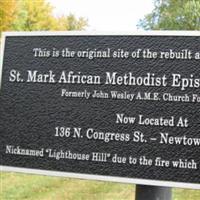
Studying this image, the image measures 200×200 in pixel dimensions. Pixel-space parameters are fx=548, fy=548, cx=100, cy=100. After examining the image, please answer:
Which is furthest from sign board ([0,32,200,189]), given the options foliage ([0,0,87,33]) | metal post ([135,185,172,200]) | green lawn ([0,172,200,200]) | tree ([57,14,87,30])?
tree ([57,14,87,30])

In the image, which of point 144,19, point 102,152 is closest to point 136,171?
point 102,152

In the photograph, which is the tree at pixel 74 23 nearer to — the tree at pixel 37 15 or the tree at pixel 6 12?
the tree at pixel 37 15

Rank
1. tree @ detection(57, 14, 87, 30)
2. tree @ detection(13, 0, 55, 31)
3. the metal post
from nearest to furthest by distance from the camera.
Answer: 1. the metal post
2. tree @ detection(13, 0, 55, 31)
3. tree @ detection(57, 14, 87, 30)

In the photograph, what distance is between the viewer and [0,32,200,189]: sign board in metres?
4.64

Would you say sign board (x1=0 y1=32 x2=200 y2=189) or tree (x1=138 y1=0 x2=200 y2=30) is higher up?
tree (x1=138 y1=0 x2=200 y2=30)

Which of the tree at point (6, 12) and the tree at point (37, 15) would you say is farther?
the tree at point (37, 15)

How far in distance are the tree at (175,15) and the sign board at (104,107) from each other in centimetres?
1832

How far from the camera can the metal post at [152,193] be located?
4820 millimetres

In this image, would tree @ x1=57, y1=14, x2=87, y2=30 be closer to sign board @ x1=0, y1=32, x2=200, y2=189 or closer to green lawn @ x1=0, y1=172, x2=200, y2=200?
green lawn @ x1=0, y1=172, x2=200, y2=200

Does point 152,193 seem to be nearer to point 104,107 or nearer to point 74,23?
point 104,107

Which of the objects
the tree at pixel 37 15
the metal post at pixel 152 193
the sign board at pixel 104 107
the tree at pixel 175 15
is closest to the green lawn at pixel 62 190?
A: the sign board at pixel 104 107

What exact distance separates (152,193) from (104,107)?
0.87m

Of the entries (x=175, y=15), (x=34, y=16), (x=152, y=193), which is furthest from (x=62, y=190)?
(x=34, y=16)

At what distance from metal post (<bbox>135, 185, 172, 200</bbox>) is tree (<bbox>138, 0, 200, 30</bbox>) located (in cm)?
1864
